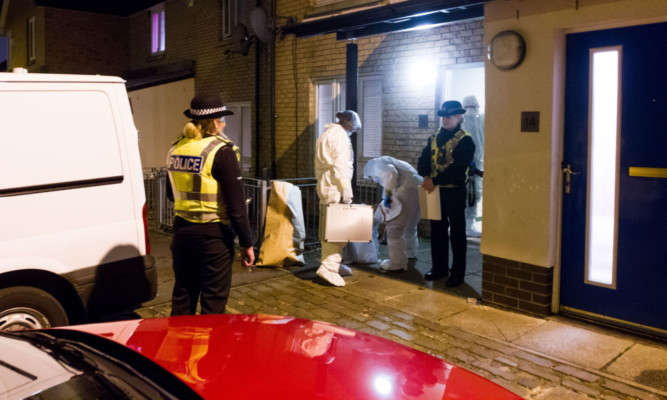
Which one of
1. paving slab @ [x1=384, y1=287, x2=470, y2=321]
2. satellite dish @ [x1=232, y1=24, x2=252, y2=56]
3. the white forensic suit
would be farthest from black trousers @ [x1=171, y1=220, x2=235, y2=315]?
satellite dish @ [x1=232, y1=24, x2=252, y2=56]

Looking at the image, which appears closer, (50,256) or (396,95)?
(50,256)

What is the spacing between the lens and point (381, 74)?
10.5m

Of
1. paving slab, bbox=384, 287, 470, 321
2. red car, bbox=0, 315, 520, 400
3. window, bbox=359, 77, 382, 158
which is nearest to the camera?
red car, bbox=0, 315, 520, 400

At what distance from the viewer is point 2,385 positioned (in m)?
1.84

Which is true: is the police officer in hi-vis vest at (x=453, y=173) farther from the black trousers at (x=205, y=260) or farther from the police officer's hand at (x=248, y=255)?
the black trousers at (x=205, y=260)

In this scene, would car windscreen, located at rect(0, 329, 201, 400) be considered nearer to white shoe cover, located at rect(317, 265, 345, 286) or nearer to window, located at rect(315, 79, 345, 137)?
white shoe cover, located at rect(317, 265, 345, 286)

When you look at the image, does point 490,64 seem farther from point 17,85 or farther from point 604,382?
point 17,85

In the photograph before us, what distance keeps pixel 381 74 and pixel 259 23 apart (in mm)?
3305

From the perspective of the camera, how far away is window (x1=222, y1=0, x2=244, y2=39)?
14.1 meters

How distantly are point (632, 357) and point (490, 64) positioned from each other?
2972mm

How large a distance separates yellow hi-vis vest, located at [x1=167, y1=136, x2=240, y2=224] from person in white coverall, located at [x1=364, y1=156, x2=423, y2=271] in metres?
3.42

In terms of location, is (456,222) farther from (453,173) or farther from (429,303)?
(429,303)

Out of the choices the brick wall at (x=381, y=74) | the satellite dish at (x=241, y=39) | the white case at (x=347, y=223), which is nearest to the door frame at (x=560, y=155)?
the white case at (x=347, y=223)

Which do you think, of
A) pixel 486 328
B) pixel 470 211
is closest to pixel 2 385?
pixel 486 328
